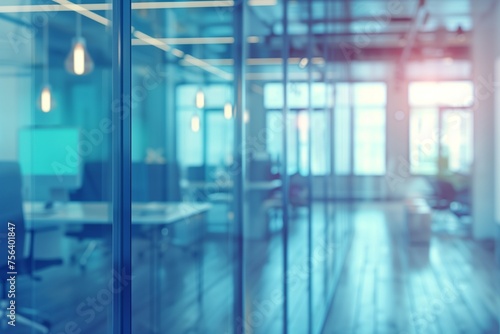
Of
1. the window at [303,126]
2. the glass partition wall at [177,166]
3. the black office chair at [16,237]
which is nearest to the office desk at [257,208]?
the glass partition wall at [177,166]

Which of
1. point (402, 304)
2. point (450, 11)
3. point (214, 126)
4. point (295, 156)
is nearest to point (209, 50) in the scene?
point (214, 126)

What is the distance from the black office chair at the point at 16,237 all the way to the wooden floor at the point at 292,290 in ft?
0.41

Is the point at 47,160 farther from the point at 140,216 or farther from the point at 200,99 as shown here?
the point at 200,99

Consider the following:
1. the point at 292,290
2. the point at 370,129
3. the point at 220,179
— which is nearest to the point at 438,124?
the point at 370,129

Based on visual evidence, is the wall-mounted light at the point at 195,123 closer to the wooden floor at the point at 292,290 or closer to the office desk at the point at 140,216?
the wooden floor at the point at 292,290

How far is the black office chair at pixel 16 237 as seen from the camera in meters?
2.15

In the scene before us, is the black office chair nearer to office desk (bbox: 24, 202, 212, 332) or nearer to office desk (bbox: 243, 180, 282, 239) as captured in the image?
office desk (bbox: 24, 202, 212, 332)

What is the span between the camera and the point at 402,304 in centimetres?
603

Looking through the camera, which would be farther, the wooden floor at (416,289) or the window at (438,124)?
the window at (438,124)

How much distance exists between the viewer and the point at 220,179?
7906 mm

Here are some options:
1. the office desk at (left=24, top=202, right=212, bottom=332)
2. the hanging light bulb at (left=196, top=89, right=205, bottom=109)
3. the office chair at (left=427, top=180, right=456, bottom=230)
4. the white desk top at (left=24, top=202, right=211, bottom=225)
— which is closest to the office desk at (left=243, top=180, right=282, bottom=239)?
the hanging light bulb at (left=196, top=89, right=205, bottom=109)

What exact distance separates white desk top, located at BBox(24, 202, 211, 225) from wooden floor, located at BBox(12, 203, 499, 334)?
51 cm

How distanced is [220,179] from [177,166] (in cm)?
59

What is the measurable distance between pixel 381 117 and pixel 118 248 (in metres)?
17.2
